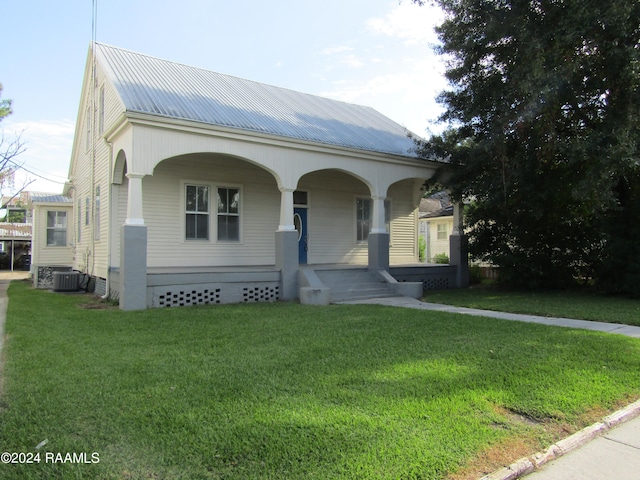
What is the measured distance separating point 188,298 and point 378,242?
18.3ft

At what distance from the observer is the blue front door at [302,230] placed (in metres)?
14.6

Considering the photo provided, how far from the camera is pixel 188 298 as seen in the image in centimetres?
1042

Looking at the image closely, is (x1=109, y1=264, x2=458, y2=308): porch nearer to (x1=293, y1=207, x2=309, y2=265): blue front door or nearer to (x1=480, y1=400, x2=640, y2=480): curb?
(x1=293, y1=207, x2=309, y2=265): blue front door

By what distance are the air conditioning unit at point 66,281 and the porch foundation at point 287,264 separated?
7.25 meters

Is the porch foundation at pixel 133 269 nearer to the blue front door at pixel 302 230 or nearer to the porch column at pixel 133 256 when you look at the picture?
the porch column at pixel 133 256

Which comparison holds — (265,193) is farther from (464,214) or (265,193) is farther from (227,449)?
(227,449)

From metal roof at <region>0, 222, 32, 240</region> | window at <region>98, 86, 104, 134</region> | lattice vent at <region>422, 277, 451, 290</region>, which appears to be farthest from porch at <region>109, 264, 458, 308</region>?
metal roof at <region>0, 222, 32, 240</region>

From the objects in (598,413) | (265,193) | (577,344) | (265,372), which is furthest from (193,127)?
(598,413)

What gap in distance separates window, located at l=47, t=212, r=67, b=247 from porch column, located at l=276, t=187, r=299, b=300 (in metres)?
12.8

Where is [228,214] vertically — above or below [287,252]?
above

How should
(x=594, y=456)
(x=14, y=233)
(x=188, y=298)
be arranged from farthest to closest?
(x=14, y=233)
(x=188, y=298)
(x=594, y=456)

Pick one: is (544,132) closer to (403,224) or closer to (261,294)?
(403,224)

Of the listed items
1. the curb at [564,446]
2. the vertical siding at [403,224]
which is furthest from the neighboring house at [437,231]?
the curb at [564,446]

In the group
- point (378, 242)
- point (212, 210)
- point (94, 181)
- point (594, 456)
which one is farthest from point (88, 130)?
point (594, 456)
